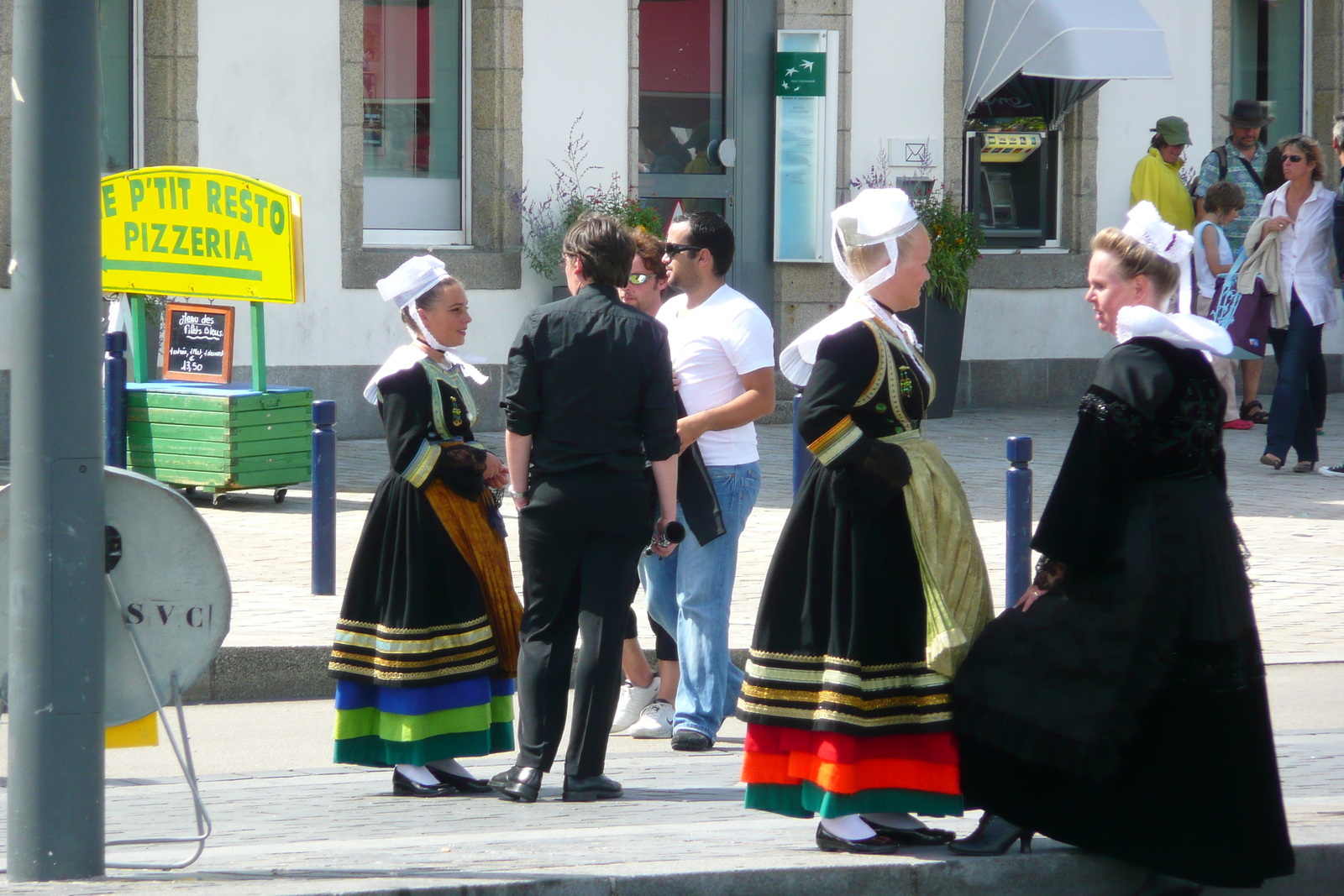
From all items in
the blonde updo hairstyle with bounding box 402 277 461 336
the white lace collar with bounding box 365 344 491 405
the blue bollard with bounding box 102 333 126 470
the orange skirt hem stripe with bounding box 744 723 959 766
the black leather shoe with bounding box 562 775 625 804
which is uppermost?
the blonde updo hairstyle with bounding box 402 277 461 336

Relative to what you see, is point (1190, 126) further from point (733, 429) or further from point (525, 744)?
point (525, 744)

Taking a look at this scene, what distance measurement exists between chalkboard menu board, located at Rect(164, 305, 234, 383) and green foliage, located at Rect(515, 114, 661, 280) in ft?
11.6

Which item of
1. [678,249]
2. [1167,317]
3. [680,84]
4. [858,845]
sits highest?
[680,84]

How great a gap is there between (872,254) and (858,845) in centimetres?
138

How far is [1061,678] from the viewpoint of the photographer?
4.15 metres

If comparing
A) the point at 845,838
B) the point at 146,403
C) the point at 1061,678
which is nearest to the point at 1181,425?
the point at 1061,678

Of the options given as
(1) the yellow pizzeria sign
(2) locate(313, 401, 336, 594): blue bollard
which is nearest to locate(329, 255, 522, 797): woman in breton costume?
(2) locate(313, 401, 336, 594): blue bollard

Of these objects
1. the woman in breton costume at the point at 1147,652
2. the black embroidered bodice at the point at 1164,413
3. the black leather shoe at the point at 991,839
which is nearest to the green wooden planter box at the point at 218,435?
the black leather shoe at the point at 991,839

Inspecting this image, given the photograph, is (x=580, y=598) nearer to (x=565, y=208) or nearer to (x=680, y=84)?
(x=565, y=208)

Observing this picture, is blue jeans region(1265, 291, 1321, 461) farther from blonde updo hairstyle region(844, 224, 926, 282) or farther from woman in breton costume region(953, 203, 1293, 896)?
woman in breton costume region(953, 203, 1293, 896)

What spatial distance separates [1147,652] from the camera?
4109 mm

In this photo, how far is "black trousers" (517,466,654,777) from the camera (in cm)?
504

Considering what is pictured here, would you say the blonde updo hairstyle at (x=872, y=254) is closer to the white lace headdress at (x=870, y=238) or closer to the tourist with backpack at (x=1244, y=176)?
the white lace headdress at (x=870, y=238)

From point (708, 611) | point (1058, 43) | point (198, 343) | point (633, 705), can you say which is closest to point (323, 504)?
point (633, 705)
